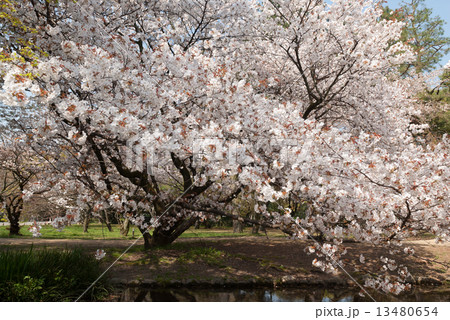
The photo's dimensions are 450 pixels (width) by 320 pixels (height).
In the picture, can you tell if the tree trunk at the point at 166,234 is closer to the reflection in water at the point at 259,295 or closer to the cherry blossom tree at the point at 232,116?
the cherry blossom tree at the point at 232,116

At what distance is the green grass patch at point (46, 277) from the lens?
5.14 metres

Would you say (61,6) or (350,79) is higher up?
(61,6)

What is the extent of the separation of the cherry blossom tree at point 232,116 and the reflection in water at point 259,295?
165 cm

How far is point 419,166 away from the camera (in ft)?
17.3

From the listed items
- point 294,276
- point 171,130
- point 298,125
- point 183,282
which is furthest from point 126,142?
point 294,276

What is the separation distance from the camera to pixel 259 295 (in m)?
7.68

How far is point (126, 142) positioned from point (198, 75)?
216 centimetres

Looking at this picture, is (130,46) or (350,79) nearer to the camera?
(130,46)

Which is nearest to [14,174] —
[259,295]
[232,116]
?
[259,295]

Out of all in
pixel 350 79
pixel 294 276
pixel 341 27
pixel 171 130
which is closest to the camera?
pixel 171 130

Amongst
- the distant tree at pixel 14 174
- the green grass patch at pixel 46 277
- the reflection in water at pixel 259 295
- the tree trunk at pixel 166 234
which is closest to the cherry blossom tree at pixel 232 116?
the tree trunk at pixel 166 234

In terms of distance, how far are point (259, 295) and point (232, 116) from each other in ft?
15.0

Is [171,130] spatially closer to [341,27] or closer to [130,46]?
[130,46]

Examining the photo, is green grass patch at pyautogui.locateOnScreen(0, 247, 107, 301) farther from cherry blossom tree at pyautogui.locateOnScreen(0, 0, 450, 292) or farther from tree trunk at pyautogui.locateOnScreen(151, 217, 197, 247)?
tree trunk at pyautogui.locateOnScreen(151, 217, 197, 247)
